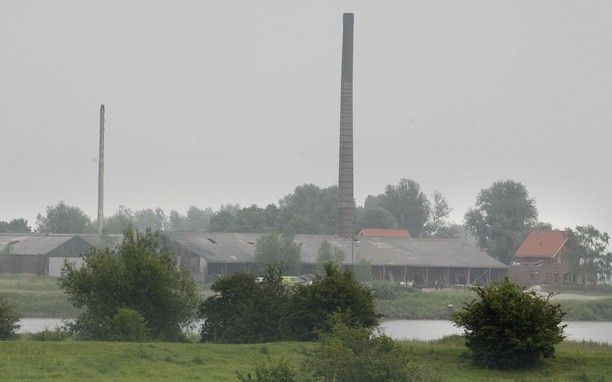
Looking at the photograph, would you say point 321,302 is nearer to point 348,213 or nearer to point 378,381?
point 378,381

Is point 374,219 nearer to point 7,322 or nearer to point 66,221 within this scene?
point 66,221

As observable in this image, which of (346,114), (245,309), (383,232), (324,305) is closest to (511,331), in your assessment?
(324,305)

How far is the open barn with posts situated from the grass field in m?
86.4

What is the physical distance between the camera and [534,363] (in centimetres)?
3888

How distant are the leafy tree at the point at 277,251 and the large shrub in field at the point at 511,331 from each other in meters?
86.8

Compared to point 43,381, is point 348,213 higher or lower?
higher

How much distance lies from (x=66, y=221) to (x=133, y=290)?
138 metres

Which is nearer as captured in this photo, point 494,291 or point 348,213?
point 494,291

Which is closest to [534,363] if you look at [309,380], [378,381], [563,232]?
[378,381]

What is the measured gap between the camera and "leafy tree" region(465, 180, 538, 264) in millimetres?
173750

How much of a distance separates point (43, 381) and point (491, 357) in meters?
13.0

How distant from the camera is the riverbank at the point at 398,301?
9681cm

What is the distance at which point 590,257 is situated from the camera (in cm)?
14000

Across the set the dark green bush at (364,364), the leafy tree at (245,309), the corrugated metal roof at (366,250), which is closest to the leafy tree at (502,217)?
the corrugated metal roof at (366,250)
